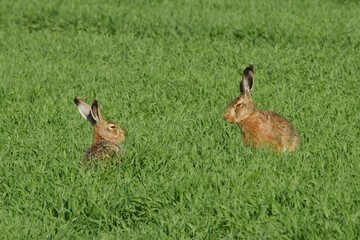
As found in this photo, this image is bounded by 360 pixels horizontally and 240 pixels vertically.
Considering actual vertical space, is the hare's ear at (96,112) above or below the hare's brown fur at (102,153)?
above

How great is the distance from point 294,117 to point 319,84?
1517 mm

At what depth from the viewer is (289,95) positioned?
23.2ft

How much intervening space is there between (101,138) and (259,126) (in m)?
1.45

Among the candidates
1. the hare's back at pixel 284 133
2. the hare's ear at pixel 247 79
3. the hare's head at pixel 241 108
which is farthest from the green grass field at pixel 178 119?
the hare's ear at pixel 247 79

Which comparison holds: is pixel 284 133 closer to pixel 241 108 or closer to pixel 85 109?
pixel 241 108

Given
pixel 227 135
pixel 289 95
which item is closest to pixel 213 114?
pixel 227 135

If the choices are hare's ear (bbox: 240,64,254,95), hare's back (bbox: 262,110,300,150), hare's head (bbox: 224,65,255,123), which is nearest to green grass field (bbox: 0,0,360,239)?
hare's back (bbox: 262,110,300,150)

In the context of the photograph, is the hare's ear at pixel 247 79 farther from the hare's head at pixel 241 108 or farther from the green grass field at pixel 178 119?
Result: the green grass field at pixel 178 119

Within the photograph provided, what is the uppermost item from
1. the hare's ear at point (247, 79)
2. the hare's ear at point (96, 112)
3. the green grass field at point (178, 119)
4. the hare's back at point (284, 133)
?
the hare's ear at point (247, 79)

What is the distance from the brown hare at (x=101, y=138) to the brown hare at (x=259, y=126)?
3.50 feet

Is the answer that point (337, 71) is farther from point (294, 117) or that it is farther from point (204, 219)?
point (204, 219)

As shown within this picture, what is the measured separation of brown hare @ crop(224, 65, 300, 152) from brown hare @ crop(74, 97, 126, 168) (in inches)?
42.0

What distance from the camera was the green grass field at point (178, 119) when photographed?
160 inches

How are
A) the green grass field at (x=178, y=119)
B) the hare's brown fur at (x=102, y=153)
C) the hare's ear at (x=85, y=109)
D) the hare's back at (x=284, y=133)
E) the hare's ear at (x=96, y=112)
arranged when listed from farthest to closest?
1. the hare's ear at (x=85, y=109)
2. the hare's ear at (x=96, y=112)
3. the hare's back at (x=284, y=133)
4. the hare's brown fur at (x=102, y=153)
5. the green grass field at (x=178, y=119)
